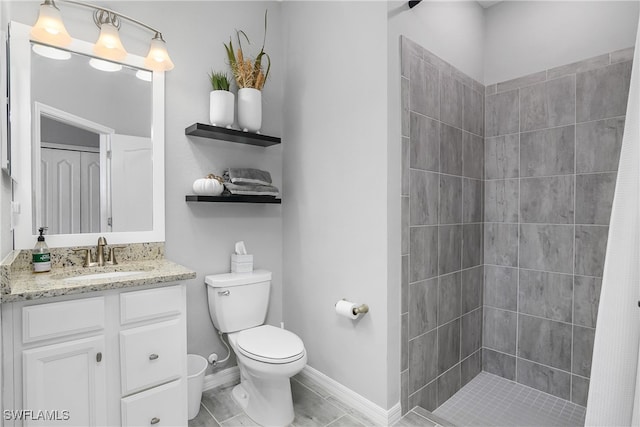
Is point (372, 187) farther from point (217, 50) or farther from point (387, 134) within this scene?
point (217, 50)

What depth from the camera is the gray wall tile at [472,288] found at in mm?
2423

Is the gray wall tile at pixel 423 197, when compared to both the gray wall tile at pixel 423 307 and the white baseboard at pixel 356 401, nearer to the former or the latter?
the gray wall tile at pixel 423 307

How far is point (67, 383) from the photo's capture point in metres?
1.42

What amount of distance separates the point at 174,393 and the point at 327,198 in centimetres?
135

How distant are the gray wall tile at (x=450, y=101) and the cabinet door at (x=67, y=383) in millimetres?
2242

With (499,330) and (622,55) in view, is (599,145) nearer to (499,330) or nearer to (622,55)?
(622,55)

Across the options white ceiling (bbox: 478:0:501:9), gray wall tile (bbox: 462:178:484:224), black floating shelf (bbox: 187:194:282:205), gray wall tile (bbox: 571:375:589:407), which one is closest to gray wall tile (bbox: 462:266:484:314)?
gray wall tile (bbox: 462:178:484:224)

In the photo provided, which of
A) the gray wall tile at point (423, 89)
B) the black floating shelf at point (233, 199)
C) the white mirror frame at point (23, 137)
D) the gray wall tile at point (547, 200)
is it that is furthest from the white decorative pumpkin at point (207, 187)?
the gray wall tile at point (547, 200)

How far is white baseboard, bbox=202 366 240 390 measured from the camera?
7.39 ft

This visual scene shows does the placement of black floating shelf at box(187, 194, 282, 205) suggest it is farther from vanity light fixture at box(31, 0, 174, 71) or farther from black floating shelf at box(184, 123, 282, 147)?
vanity light fixture at box(31, 0, 174, 71)

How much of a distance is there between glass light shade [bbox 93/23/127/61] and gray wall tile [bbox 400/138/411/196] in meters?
1.65

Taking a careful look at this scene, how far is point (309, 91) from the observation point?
236 centimetres

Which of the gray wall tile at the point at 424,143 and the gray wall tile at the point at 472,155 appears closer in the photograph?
the gray wall tile at the point at 424,143

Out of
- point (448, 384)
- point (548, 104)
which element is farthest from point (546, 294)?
point (548, 104)
